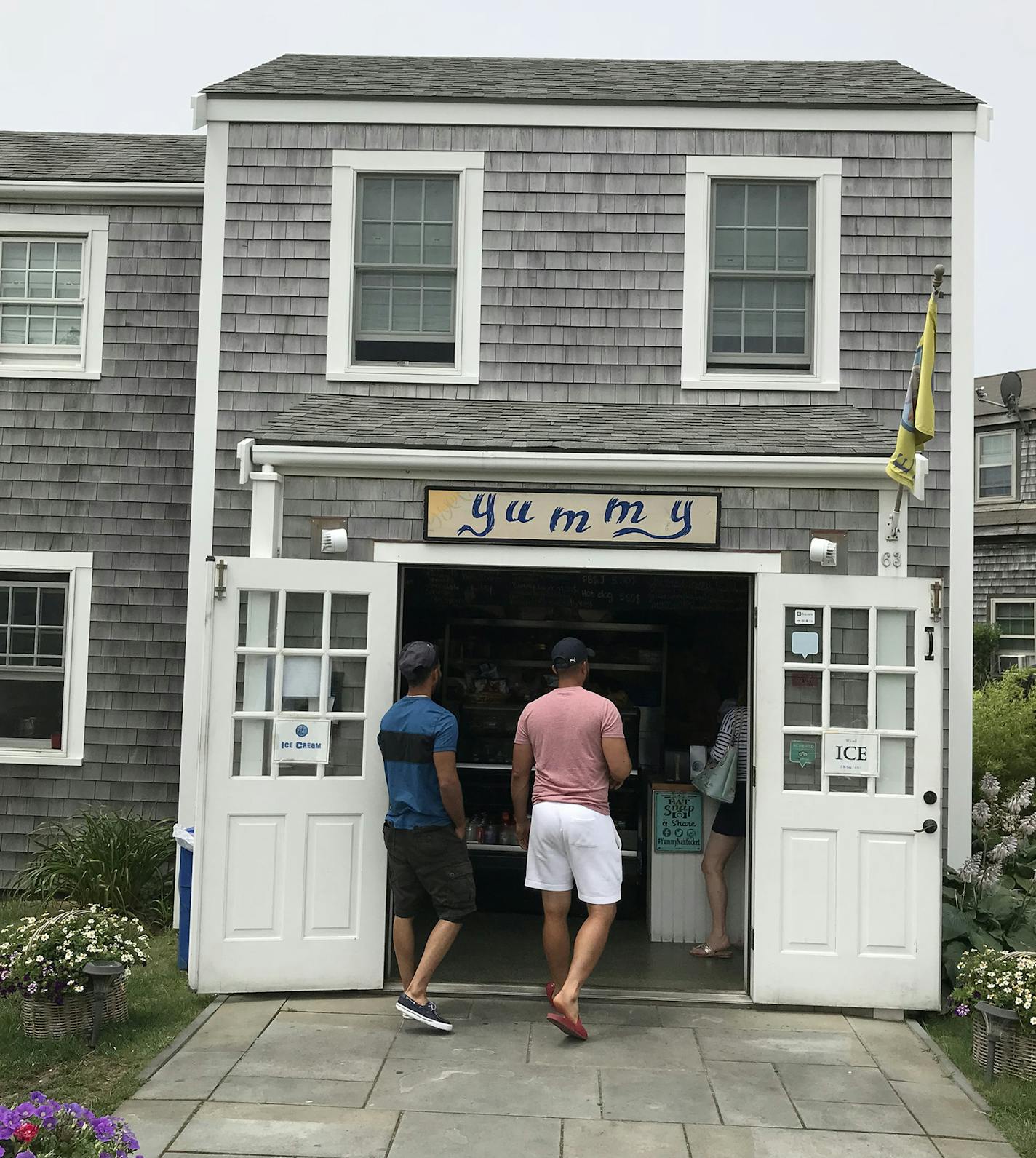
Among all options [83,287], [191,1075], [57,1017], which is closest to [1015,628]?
[83,287]

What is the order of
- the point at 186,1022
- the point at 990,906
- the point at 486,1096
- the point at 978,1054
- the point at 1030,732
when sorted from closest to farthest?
→ the point at 486,1096 < the point at 978,1054 < the point at 186,1022 < the point at 990,906 < the point at 1030,732

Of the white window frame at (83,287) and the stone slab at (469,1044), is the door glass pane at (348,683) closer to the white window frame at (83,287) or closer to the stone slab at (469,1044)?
the stone slab at (469,1044)

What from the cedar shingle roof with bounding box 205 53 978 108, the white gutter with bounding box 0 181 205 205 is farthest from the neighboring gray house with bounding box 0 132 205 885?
the cedar shingle roof with bounding box 205 53 978 108

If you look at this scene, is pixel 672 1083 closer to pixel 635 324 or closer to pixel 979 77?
pixel 635 324

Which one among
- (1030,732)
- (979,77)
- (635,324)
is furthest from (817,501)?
(979,77)

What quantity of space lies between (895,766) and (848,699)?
444mm

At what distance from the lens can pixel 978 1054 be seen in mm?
5598

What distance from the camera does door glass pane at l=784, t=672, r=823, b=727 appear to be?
21.6 ft

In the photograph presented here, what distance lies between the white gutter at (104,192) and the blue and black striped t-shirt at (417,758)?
17.1ft

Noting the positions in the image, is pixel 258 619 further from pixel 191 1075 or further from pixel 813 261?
pixel 813 261

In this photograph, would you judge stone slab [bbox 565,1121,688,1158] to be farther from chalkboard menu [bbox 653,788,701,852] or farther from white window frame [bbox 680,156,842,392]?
white window frame [bbox 680,156,842,392]

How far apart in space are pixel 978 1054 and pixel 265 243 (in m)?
6.78

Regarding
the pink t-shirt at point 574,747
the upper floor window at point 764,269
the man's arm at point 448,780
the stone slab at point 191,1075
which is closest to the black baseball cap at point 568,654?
the pink t-shirt at point 574,747

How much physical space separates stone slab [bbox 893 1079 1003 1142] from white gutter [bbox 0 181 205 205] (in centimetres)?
783
